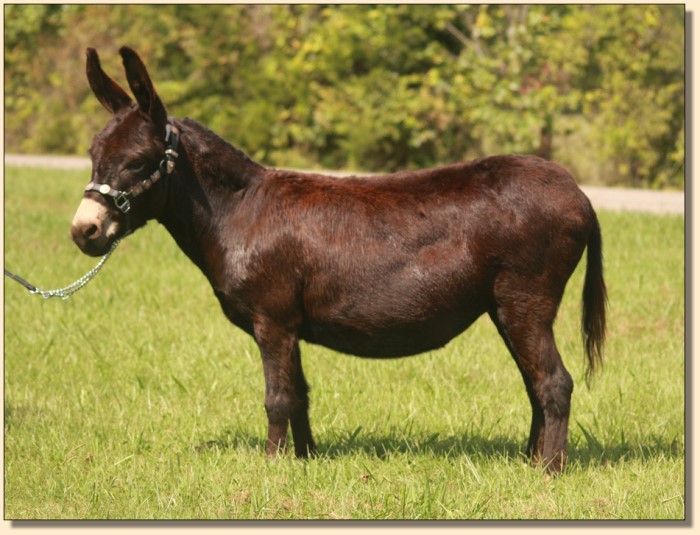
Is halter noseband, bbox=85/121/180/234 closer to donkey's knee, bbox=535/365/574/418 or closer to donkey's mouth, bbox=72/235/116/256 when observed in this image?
donkey's mouth, bbox=72/235/116/256

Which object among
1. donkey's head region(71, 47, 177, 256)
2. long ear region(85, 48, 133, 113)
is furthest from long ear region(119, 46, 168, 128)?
long ear region(85, 48, 133, 113)

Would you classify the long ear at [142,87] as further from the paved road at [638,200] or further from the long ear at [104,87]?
the paved road at [638,200]

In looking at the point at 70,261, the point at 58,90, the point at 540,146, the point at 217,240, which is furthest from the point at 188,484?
the point at 58,90

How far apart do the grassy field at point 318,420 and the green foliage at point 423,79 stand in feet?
28.3

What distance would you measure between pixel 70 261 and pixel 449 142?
1066 cm

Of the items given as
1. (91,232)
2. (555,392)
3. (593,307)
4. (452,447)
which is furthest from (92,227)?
(593,307)

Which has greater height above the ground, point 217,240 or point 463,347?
point 217,240

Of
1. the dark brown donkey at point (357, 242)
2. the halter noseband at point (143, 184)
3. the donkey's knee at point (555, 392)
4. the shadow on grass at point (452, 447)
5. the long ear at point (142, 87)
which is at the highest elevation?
the long ear at point (142, 87)

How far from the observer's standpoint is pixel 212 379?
7785 millimetres

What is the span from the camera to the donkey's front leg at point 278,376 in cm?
570

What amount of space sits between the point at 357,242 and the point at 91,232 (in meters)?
1.37

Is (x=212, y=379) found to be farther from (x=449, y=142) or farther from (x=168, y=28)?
(x=168, y=28)

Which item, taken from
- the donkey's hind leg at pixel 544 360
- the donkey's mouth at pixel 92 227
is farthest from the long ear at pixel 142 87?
the donkey's hind leg at pixel 544 360

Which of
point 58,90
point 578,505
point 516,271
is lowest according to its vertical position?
point 578,505
